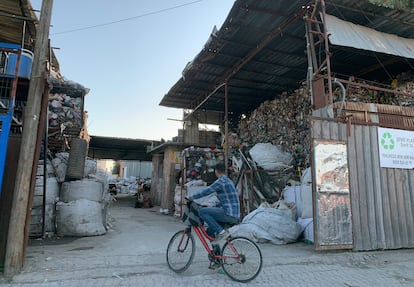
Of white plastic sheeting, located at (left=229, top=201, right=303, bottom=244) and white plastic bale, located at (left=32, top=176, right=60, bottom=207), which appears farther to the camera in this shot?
white plastic bale, located at (left=32, top=176, right=60, bottom=207)

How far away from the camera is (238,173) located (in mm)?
9797

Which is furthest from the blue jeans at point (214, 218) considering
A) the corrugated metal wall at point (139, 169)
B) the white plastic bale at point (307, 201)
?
the corrugated metal wall at point (139, 169)

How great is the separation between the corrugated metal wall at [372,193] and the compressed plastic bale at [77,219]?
18.9 feet

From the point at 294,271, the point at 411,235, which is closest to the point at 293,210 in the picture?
the point at 411,235

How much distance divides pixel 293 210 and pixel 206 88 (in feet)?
21.6

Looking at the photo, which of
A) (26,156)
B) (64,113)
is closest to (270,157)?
(64,113)

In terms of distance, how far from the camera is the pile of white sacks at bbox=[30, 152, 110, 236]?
7.05 metres

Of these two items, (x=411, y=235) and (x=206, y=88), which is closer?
(x=411, y=235)

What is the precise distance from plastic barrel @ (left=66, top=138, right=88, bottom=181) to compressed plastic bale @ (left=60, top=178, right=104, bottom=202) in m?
0.17

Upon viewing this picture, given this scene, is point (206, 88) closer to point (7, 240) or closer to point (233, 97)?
point (233, 97)

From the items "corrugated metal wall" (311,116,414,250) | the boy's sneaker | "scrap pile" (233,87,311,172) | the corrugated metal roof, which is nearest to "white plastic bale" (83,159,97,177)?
the corrugated metal roof

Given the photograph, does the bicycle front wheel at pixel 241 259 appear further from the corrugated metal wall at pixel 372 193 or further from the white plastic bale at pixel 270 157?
the white plastic bale at pixel 270 157

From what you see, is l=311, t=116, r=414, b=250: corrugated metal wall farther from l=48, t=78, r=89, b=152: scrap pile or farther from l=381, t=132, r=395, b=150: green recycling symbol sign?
l=48, t=78, r=89, b=152: scrap pile

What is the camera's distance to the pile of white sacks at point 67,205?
23.1 ft
